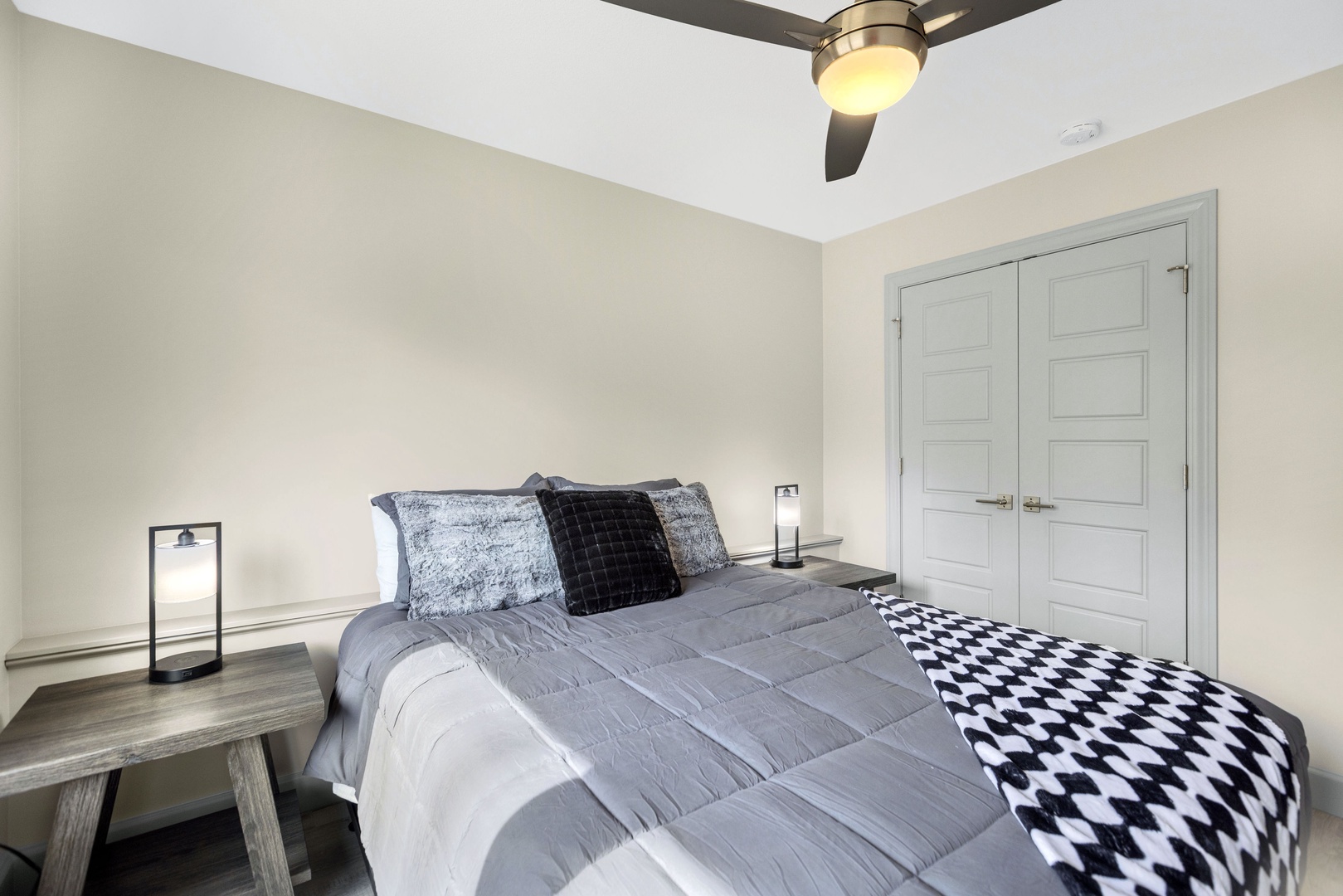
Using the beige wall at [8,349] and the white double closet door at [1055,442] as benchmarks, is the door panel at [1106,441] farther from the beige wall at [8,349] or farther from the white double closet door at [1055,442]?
the beige wall at [8,349]

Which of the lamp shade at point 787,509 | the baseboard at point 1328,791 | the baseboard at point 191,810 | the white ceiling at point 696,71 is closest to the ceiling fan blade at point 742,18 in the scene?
the white ceiling at point 696,71

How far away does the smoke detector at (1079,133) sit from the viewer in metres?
2.48

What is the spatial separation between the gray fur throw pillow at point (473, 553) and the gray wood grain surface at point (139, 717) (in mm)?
402

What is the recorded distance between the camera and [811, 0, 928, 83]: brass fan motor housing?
4.34ft

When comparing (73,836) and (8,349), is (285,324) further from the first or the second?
(73,836)

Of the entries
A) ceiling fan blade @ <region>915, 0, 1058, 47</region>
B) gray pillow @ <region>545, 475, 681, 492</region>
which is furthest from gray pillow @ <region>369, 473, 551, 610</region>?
ceiling fan blade @ <region>915, 0, 1058, 47</region>

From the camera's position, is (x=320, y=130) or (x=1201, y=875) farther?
(x=320, y=130)

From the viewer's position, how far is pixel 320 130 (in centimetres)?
221

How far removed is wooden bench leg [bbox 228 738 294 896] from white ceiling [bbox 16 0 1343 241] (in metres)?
2.07

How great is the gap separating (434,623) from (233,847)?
86cm

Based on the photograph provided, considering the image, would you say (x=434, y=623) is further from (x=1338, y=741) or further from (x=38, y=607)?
(x=1338, y=741)

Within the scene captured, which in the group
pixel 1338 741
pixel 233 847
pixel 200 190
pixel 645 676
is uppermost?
pixel 200 190

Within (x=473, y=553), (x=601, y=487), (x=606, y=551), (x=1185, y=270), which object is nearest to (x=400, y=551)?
(x=473, y=553)

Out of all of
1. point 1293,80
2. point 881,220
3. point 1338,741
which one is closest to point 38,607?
point 881,220
